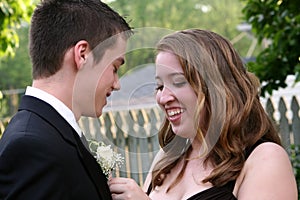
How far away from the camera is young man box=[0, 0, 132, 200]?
2.08 meters

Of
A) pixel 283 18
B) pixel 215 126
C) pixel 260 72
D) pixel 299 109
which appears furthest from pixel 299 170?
pixel 215 126

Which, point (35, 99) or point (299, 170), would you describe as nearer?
point (35, 99)

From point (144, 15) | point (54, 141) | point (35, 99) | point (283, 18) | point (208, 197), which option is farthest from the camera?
point (144, 15)

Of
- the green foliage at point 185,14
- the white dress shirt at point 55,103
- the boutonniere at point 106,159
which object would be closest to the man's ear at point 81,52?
the white dress shirt at point 55,103

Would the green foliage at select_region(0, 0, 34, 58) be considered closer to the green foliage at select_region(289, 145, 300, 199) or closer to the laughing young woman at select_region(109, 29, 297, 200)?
the green foliage at select_region(289, 145, 300, 199)

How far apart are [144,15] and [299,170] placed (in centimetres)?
4105

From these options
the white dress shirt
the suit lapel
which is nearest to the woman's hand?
the suit lapel

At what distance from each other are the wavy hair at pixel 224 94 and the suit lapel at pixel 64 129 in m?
0.73

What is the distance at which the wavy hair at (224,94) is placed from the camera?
284 cm

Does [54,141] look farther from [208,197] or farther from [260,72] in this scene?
[260,72]

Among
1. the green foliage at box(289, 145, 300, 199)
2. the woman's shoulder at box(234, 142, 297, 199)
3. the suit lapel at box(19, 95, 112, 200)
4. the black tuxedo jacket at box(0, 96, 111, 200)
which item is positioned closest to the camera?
the black tuxedo jacket at box(0, 96, 111, 200)

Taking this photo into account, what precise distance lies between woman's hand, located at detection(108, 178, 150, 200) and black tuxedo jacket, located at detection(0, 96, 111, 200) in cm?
23

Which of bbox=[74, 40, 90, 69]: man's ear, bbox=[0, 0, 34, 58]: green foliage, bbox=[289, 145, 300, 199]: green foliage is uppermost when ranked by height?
bbox=[0, 0, 34, 58]: green foliage

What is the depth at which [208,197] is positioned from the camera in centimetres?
283
